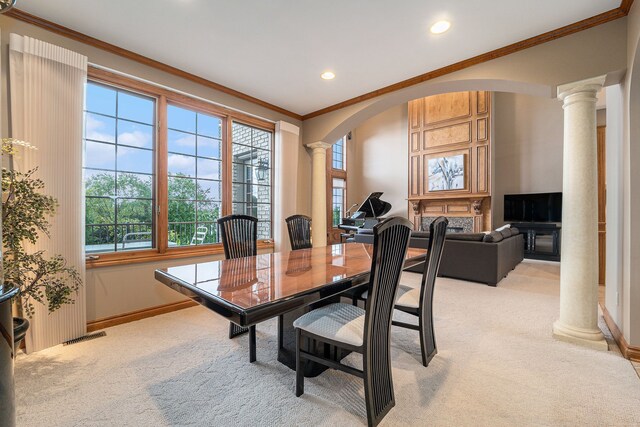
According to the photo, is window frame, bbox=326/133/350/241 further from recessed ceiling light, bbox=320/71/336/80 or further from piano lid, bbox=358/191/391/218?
recessed ceiling light, bbox=320/71/336/80

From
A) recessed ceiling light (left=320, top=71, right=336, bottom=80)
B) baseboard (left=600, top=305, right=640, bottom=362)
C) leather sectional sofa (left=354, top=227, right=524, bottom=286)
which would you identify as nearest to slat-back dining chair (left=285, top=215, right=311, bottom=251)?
recessed ceiling light (left=320, top=71, right=336, bottom=80)

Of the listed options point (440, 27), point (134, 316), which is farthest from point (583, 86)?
point (134, 316)

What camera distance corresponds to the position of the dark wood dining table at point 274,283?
1178 millimetres

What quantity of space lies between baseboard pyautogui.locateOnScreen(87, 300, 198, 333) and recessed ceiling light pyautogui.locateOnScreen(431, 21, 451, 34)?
3639 millimetres

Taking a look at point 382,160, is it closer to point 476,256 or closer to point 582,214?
point 476,256

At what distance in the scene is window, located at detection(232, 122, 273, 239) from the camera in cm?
395

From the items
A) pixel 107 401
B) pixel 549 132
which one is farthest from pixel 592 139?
pixel 549 132

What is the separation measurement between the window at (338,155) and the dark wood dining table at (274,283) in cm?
694

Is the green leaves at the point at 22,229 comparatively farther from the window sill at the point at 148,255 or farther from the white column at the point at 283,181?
the white column at the point at 283,181

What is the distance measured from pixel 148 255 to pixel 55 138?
4.20 ft

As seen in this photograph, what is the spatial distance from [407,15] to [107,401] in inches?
129

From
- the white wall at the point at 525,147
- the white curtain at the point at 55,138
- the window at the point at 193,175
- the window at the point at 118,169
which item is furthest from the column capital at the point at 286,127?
the white wall at the point at 525,147

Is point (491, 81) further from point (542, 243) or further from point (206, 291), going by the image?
point (542, 243)

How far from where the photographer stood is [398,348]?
7.47 ft
